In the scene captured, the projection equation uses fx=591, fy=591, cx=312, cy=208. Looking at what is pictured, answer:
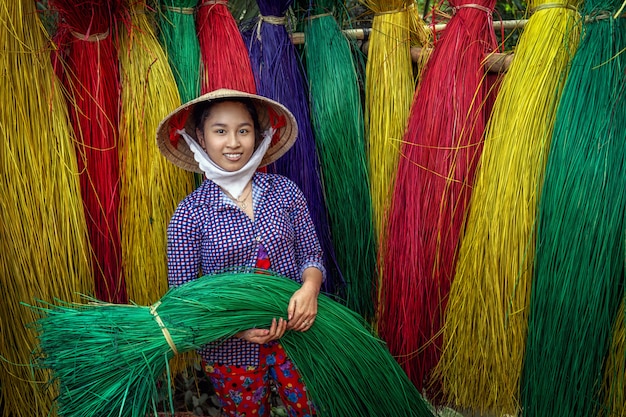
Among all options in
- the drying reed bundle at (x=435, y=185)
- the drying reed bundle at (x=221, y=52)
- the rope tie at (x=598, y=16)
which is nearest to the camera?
the rope tie at (x=598, y=16)

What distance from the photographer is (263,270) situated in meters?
1.81

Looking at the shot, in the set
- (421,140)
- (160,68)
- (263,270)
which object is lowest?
(263,270)

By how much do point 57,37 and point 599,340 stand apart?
6.68 ft

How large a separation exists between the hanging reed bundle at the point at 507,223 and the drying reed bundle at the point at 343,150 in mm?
430

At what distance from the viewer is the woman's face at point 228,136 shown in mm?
1854

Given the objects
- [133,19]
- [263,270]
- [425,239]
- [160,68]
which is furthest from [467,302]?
[133,19]

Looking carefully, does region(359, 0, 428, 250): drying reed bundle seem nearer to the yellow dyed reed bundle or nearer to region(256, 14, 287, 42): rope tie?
the yellow dyed reed bundle

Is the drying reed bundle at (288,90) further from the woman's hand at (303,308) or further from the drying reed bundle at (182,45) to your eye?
the woman's hand at (303,308)

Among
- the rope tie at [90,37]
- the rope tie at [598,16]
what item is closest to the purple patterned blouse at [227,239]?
the rope tie at [90,37]

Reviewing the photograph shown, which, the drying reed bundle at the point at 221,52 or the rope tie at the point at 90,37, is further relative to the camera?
the drying reed bundle at the point at 221,52

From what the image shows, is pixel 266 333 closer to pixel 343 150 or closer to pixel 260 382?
pixel 260 382

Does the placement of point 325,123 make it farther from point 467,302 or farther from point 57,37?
point 57,37

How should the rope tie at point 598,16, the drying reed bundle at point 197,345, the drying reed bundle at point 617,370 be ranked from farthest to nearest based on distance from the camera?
1. the rope tie at point 598,16
2. the drying reed bundle at point 617,370
3. the drying reed bundle at point 197,345

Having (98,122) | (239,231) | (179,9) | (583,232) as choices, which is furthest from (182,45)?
(583,232)
